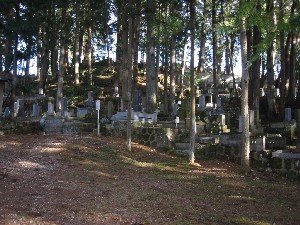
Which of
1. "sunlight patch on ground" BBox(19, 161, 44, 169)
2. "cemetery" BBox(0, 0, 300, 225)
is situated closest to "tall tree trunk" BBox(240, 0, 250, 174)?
"cemetery" BBox(0, 0, 300, 225)

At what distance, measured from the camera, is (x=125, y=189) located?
8711mm

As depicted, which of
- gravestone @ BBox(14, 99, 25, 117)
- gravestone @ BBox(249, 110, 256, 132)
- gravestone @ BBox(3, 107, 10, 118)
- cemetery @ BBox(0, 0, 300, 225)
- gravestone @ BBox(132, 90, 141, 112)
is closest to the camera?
cemetery @ BBox(0, 0, 300, 225)

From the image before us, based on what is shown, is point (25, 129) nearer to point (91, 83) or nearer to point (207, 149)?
point (207, 149)

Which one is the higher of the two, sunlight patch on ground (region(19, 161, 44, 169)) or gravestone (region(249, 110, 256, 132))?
gravestone (region(249, 110, 256, 132))

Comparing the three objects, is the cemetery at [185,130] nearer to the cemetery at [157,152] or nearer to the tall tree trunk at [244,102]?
the cemetery at [157,152]

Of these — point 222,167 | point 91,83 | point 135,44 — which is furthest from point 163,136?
point 91,83

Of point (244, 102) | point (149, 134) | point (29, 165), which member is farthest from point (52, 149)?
point (244, 102)

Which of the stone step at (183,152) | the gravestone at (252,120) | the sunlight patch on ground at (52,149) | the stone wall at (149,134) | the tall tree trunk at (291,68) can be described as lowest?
the stone step at (183,152)

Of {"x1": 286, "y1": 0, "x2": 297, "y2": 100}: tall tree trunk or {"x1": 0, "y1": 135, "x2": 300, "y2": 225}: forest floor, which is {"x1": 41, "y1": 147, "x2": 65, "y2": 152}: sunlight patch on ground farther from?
{"x1": 286, "y1": 0, "x2": 297, "y2": 100}: tall tree trunk

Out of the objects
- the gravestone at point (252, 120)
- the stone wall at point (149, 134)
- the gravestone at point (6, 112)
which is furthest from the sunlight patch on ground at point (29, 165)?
the gravestone at point (6, 112)

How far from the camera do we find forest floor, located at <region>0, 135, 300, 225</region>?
261 inches

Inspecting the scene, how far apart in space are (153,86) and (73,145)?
7373mm

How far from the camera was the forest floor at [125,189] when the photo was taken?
6.63m

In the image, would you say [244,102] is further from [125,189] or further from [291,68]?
[291,68]
